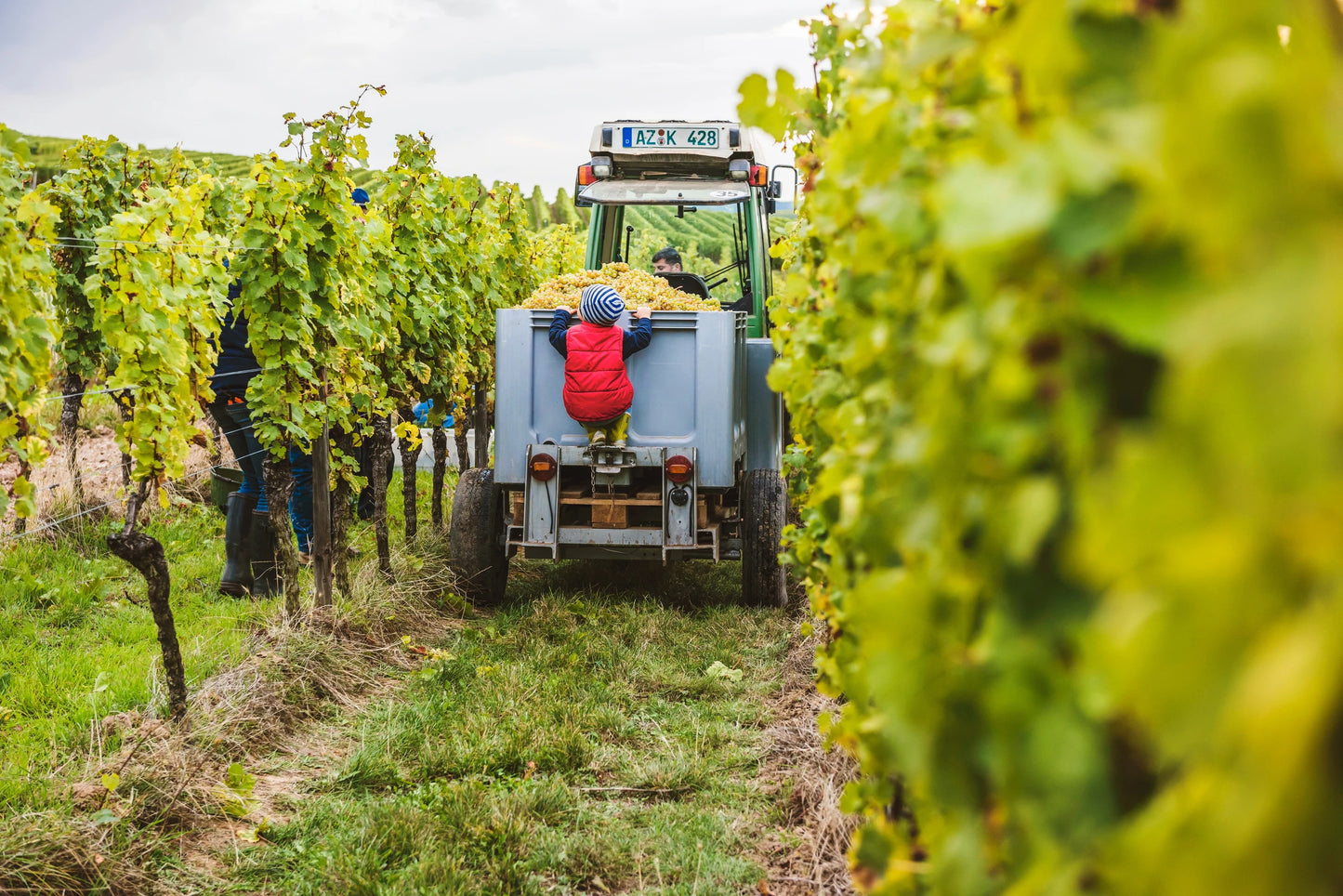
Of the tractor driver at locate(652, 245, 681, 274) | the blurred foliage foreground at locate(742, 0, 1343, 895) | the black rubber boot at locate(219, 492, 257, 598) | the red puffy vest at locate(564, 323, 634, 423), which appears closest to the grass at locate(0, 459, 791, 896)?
the black rubber boot at locate(219, 492, 257, 598)

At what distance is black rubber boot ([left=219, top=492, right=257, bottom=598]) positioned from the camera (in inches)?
217

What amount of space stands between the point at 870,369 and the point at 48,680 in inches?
166

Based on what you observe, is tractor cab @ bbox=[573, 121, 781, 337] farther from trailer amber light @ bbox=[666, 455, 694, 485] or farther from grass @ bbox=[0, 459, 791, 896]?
grass @ bbox=[0, 459, 791, 896]

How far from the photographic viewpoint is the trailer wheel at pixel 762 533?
5.53 m

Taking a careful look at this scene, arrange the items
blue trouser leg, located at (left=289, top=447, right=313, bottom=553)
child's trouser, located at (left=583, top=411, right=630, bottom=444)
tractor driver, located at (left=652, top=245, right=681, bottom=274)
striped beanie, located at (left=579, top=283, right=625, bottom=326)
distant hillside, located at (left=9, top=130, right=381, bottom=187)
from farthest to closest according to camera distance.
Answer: distant hillside, located at (left=9, top=130, right=381, bottom=187)
tractor driver, located at (left=652, top=245, right=681, bottom=274)
blue trouser leg, located at (left=289, top=447, right=313, bottom=553)
child's trouser, located at (left=583, top=411, right=630, bottom=444)
striped beanie, located at (left=579, top=283, right=625, bottom=326)

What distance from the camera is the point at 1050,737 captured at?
2.24 feet

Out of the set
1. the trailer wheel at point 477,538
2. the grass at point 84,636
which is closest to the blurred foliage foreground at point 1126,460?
the grass at point 84,636

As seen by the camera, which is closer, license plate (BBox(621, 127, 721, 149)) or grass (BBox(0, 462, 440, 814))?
grass (BBox(0, 462, 440, 814))

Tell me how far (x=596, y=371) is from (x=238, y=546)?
2.39m

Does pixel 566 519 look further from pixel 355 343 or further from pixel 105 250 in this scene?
pixel 105 250

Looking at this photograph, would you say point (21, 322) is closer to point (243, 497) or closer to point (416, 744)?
point (416, 744)

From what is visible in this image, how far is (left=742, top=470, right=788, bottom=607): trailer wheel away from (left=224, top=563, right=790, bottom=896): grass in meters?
0.29

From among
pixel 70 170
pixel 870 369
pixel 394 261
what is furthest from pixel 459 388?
pixel 870 369

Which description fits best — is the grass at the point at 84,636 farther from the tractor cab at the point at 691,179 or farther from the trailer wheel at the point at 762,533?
the tractor cab at the point at 691,179
